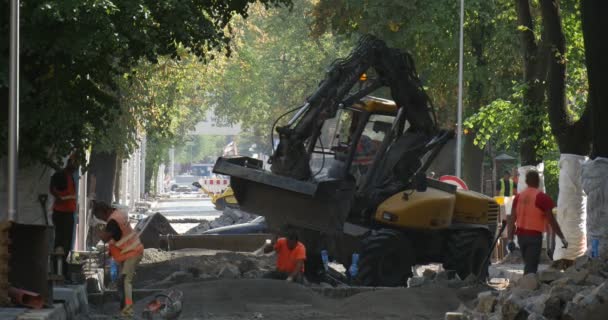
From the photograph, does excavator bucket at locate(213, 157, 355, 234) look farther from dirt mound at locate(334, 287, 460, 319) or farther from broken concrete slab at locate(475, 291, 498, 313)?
broken concrete slab at locate(475, 291, 498, 313)

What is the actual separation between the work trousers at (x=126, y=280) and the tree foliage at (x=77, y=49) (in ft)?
11.1

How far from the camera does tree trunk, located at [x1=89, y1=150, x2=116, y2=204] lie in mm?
43250

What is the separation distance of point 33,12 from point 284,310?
5209mm

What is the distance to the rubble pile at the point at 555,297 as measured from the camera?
13906mm

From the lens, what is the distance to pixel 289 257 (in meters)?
22.0

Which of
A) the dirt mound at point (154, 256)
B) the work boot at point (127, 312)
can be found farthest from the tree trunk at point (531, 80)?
the work boot at point (127, 312)

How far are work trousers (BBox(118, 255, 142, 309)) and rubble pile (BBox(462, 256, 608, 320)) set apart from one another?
13.5 ft

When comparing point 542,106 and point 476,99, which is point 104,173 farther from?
point 542,106

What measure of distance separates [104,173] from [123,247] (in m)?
25.6

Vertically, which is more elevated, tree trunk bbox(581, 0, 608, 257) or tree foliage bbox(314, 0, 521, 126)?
tree foliage bbox(314, 0, 521, 126)

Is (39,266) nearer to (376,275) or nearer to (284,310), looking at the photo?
(284,310)

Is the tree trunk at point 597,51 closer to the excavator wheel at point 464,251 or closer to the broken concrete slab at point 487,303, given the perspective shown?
the excavator wheel at point 464,251

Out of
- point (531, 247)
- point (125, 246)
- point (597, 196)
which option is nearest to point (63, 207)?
point (125, 246)

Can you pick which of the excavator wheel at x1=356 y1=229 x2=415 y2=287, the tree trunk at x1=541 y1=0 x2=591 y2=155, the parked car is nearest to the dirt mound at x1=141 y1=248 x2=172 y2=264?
the excavator wheel at x1=356 y1=229 x2=415 y2=287
